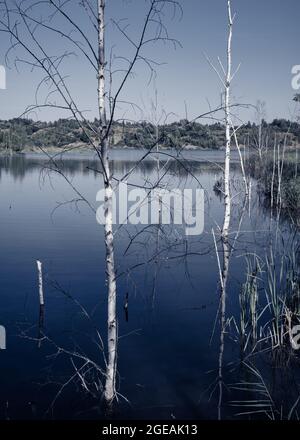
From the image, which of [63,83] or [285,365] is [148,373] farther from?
[63,83]

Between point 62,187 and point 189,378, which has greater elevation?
point 62,187

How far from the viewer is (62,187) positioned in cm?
3294

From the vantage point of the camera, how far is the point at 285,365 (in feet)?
21.6

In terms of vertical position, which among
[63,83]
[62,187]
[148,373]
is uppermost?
[63,83]

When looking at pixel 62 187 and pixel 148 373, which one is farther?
pixel 62 187

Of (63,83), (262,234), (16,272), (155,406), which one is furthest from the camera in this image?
(262,234)

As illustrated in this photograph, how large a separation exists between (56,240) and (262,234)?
9400 mm

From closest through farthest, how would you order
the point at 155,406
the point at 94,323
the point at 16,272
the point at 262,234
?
the point at 155,406 → the point at 94,323 → the point at 16,272 → the point at 262,234

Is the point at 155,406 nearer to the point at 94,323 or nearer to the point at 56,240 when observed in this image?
the point at 94,323

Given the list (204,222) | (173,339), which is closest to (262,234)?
(204,222)

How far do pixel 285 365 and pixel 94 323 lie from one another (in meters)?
4.20
